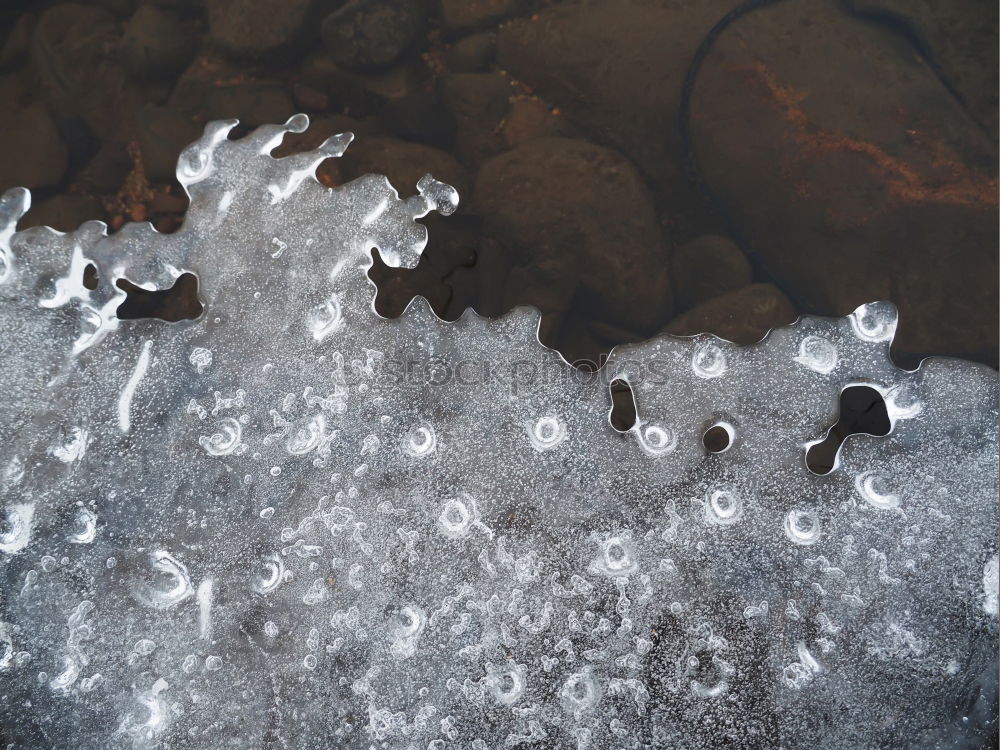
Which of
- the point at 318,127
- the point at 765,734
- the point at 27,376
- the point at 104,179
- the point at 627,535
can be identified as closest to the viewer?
the point at 765,734

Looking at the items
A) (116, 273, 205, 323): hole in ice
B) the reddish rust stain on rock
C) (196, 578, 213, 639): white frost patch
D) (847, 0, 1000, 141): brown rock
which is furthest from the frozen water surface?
(847, 0, 1000, 141): brown rock

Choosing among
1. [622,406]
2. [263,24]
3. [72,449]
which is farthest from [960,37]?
[72,449]

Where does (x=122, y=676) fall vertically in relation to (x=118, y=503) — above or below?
below

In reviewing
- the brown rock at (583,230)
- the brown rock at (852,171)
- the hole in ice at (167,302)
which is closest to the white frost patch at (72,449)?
the hole in ice at (167,302)

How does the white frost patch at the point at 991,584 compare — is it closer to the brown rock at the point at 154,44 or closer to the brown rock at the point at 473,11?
the brown rock at the point at 473,11

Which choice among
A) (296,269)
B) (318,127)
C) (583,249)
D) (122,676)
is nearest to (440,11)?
(318,127)

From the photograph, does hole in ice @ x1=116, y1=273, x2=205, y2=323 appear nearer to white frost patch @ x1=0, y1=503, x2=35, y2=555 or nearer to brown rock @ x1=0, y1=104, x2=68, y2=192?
white frost patch @ x1=0, y1=503, x2=35, y2=555

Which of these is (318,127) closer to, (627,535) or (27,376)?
(27,376)
